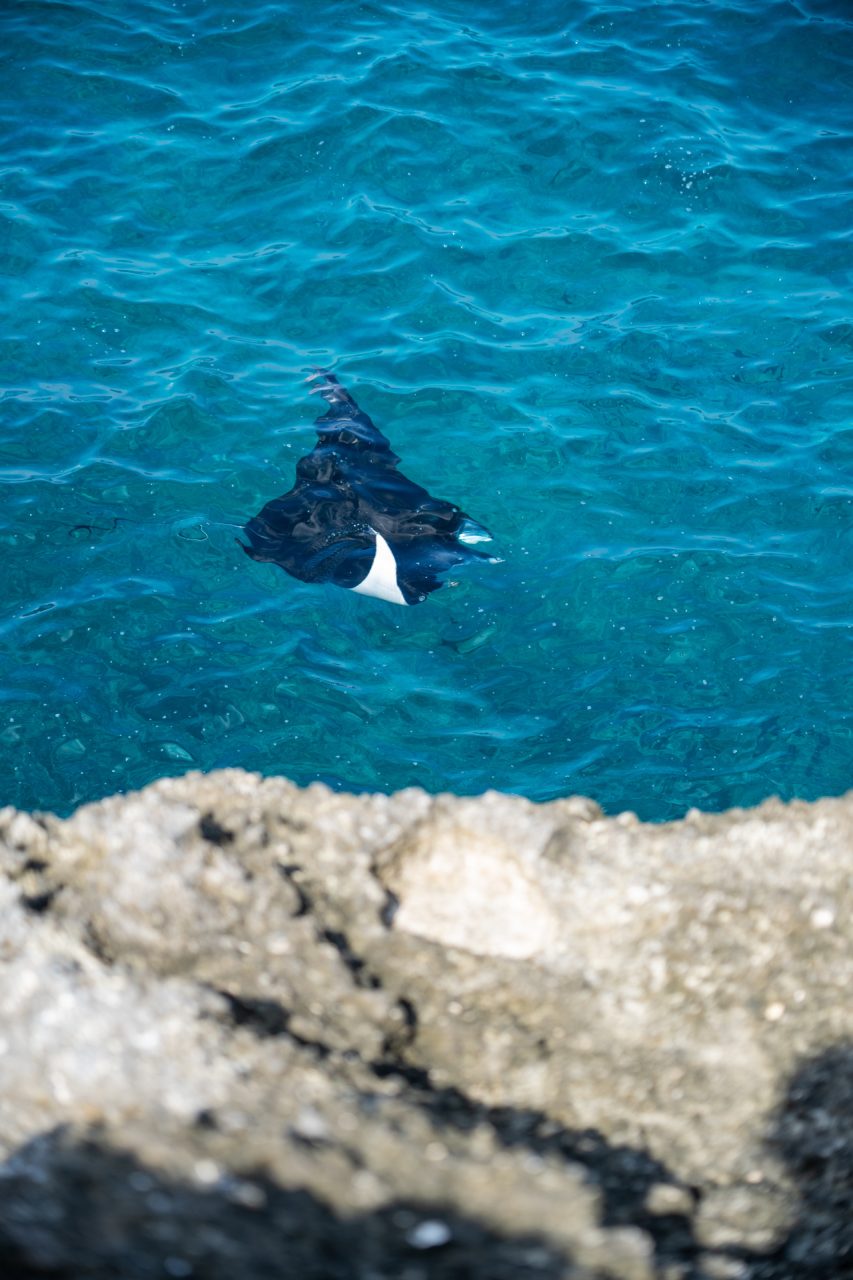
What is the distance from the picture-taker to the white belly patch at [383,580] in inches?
279

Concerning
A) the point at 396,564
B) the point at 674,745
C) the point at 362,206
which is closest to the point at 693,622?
the point at 674,745

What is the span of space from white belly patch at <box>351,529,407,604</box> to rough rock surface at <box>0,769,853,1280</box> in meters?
3.91

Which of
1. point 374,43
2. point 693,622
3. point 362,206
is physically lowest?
point 693,622

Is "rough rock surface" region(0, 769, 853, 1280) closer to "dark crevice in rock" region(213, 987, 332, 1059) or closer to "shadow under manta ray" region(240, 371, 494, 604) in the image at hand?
"dark crevice in rock" region(213, 987, 332, 1059)

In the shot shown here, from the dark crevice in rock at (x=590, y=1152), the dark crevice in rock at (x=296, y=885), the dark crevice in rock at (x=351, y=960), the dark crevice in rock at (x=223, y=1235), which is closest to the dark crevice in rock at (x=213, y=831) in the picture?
the dark crevice in rock at (x=296, y=885)

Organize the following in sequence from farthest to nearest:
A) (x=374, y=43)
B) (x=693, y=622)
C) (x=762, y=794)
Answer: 1. (x=374, y=43)
2. (x=693, y=622)
3. (x=762, y=794)

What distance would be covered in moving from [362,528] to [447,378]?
1.51 meters

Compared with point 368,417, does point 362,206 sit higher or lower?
higher

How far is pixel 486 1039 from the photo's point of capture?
2.83 meters

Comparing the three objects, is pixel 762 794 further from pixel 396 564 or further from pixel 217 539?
pixel 217 539

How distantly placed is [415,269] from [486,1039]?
7.12m

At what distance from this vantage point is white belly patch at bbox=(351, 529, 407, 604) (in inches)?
279

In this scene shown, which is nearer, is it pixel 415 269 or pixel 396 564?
pixel 396 564

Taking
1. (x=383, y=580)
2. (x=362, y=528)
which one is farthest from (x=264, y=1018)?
(x=362, y=528)
